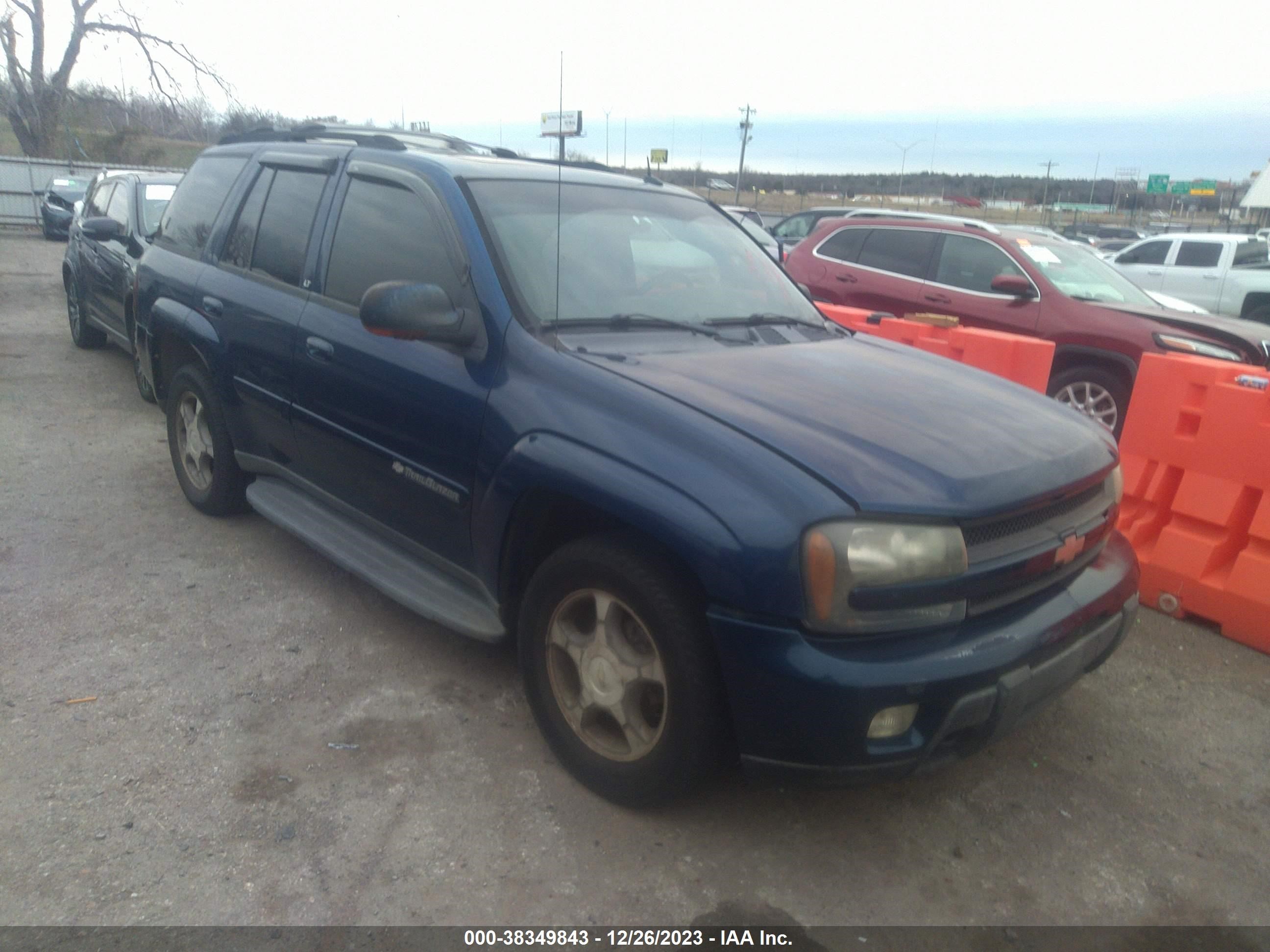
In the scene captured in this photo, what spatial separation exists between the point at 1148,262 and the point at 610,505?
16.4 meters

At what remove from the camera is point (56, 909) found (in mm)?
2463

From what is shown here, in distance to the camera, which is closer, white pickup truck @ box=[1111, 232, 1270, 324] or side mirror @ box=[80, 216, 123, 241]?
side mirror @ box=[80, 216, 123, 241]

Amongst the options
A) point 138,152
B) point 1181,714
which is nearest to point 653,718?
point 1181,714

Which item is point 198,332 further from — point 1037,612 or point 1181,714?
point 1181,714

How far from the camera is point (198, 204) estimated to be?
5.11 meters

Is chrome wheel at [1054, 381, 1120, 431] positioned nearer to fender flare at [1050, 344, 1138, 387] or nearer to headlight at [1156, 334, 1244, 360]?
fender flare at [1050, 344, 1138, 387]

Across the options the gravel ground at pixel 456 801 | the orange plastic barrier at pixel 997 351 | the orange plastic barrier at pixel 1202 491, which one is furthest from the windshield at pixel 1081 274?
the gravel ground at pixel 456 801

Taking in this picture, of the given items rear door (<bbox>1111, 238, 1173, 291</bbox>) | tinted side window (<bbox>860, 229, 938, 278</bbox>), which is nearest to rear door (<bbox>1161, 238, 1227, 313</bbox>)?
rear door (<bbox>1111, 238, 1173, 291</bbox>)

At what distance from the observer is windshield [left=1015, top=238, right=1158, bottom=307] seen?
316 inches

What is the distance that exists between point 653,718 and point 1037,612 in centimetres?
113

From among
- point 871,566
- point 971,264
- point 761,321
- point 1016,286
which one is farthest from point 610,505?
point 971,264

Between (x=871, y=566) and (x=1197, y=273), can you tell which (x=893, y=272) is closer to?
(x=871, y=566)

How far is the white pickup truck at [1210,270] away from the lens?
1482 cm

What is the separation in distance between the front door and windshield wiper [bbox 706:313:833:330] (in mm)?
934
